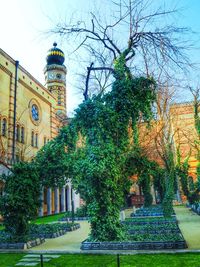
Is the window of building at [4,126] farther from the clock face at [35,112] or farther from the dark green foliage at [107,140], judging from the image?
the dark green foliage at [107,140]

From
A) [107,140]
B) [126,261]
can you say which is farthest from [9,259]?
[107,140]

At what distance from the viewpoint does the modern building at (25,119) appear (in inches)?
1072

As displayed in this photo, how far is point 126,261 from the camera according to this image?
8445mm

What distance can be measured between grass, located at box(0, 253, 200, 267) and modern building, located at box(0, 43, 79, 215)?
1357 centimetres

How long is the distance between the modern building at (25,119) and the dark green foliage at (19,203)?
8890 mm

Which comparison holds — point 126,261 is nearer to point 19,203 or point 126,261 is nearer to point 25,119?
point 19,203

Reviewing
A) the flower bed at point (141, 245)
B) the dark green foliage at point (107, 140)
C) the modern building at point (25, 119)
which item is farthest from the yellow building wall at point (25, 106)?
the flower bed at point (141, 245)

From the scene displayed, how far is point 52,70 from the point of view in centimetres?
5197

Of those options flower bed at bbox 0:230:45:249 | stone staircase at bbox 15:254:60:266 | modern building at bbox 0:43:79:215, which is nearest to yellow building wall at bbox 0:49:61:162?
modern building at bbox 0:43:79:215

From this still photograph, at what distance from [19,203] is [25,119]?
68.2ft

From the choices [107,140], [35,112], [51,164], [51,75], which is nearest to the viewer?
[107,140]

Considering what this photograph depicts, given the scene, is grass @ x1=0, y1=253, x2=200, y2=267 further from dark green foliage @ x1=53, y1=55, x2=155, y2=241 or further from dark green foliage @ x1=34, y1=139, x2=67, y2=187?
dark green foliage @ x1=34, y1=139, x2=67, y2=187

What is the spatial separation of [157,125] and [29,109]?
17.7 meters

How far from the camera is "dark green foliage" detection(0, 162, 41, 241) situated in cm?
1219
